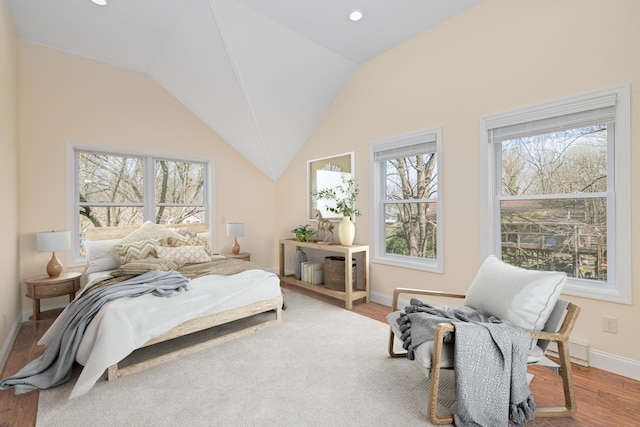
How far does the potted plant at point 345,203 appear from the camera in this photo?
3951 millimetres

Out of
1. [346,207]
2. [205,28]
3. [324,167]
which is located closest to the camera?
[205,28]

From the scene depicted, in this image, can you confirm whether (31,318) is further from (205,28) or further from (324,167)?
(324,167)

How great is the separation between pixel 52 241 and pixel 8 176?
74 centimetres

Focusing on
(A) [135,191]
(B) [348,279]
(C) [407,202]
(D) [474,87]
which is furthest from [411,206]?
(A) [135,191]

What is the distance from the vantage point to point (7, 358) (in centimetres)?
246

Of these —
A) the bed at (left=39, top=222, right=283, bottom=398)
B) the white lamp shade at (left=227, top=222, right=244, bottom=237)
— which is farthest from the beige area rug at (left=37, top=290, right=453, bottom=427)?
the white lamp shade at (left=227, top=222, right=244, bottom=237)

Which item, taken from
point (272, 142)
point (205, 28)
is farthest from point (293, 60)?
A: point (272, 142)

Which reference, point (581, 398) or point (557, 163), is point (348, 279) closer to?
point (581, 398)

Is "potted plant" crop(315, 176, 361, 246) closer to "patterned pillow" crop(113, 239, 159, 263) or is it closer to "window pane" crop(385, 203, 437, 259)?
"window pane" crop(385, 203, 437, 259)

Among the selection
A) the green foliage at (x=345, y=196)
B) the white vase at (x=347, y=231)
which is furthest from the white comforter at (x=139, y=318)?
the green foliage at (x=345, y=196)

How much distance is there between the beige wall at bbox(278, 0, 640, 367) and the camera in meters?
2.20

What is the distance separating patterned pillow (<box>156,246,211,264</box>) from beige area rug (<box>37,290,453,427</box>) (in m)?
1.02

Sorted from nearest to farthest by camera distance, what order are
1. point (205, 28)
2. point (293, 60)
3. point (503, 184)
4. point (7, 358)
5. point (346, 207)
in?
1. point (7, 358)
2. point (503, 184)
3. point (205, 28)
4. point (293, 60)
5. point (346, 207)

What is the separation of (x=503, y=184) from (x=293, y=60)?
9.24ft
